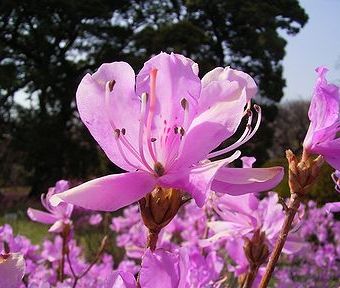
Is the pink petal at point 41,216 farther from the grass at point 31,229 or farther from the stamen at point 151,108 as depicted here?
the grass at point 31,229

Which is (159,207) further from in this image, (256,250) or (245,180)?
(256,250)

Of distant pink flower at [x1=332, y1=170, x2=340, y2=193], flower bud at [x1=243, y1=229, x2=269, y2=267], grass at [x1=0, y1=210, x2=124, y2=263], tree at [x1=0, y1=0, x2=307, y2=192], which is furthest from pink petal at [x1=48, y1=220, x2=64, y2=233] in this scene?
tree at [x1=0, y1=0, x2=307, y2=192]

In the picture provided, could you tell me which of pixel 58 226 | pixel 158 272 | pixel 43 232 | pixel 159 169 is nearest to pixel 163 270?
pixel 158 272

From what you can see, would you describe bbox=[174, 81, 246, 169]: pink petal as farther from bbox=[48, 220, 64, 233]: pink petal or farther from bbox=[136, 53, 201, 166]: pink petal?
bbox=[48, 220, 64, 233]: pink petal

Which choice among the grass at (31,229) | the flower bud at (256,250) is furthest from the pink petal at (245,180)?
the grass at (31,229)

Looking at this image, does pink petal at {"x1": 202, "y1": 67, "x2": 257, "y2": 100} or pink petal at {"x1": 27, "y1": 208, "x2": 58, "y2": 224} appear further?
pink petal at {"x1": 27, "y1": 208, "x2": 58, "y2": 224}

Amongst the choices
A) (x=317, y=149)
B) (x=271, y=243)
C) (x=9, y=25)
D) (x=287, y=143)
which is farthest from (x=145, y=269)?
(x=287, y=143)

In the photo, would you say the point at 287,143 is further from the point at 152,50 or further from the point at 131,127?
the point at 131,127
